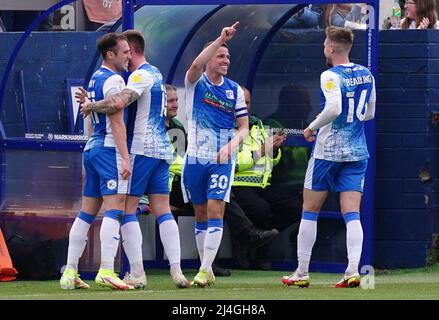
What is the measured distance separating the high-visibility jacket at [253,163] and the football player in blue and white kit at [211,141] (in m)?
1.74

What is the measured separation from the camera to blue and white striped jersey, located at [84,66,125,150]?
34.5ft

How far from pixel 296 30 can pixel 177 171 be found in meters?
1.81

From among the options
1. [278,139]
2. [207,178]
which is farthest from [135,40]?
[278,139]

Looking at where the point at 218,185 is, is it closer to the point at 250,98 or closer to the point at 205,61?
the point at 205,61

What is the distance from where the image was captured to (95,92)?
10602mm

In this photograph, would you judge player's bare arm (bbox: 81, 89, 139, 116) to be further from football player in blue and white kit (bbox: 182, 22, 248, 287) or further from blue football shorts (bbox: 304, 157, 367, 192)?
blue football shorts (bbox: 304, 157, 367, 192)

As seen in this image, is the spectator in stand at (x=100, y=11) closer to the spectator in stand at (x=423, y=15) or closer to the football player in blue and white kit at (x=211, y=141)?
the spectator in stand at (x=423, y=15)

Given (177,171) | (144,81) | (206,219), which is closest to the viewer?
(144,81)

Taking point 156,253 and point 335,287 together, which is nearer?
point 335,287

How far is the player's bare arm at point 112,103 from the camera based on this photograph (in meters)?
10.4

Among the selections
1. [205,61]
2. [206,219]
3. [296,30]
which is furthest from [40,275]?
[296,30]

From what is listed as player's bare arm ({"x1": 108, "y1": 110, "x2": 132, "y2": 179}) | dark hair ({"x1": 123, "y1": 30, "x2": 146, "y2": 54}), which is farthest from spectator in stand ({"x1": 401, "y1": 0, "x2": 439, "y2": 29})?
player's bare arm ({"x1": 108, "y1": 110, "x2": 132, "y2": 179})

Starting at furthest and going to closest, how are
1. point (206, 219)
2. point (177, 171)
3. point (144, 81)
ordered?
point (177, 171), point (206, 219), point (144, 81)

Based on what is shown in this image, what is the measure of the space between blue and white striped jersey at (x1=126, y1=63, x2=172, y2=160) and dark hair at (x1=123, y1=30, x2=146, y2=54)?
0.57 feet
